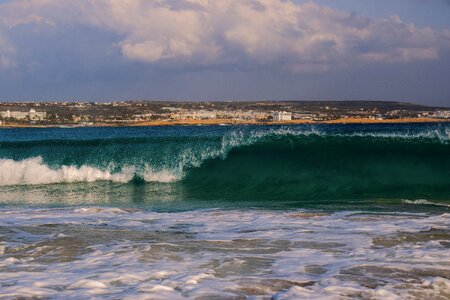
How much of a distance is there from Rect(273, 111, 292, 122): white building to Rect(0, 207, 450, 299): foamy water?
214 feet

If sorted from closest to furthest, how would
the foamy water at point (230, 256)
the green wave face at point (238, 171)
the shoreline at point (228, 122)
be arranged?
the foamy water at point (230, 256) → the green wave face at point (238, 171) → the shoreline at point (228, 122)

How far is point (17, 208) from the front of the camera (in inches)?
511

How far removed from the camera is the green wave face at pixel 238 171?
1511 centimetres

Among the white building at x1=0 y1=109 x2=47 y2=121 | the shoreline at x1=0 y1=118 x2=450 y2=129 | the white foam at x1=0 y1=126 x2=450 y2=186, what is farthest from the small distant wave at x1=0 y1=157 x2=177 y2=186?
the white building at x1=0 y1=109 x2=47 y2=121

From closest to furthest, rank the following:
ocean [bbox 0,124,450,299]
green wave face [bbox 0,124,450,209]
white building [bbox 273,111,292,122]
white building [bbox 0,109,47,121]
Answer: ocean [bbox 0,124,450,299]
green wave face [bbox 0,124,450,209]
white building [bbox 273,111,292,122]
white building [bbox 0,109,47,121]

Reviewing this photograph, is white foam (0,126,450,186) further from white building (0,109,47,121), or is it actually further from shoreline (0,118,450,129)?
white building (0,109,47,121)

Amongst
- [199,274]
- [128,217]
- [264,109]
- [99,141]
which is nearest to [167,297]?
[199,274]

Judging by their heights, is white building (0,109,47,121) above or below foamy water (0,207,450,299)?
below

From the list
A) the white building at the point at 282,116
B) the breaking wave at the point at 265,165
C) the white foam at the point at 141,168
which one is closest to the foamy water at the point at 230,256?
the breaking wave at the point at 265,165

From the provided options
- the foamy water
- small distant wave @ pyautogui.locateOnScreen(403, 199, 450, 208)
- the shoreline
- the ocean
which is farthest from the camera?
the shoreline

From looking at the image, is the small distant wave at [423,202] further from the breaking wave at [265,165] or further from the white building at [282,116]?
the white building at [282,116]

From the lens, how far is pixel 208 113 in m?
88.2

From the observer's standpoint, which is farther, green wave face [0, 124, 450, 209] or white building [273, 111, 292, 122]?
white building [273, 111, 292, 122]

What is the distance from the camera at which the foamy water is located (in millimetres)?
5848
